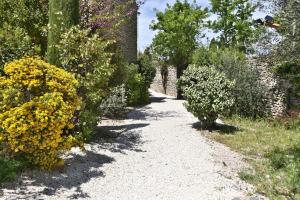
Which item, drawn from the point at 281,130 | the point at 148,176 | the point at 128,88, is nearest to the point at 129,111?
the point at 128,88

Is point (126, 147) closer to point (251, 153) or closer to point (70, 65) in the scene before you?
point (70, 65)

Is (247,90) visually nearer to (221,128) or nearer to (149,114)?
(221,128)

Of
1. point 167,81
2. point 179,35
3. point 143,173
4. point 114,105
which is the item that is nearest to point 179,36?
point 179,35

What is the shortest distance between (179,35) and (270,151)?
16999 mm

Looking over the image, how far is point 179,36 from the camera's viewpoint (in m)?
26.8

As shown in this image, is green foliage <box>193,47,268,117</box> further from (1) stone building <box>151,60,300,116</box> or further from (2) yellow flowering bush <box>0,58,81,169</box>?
(2) yellow flowering bush <box>0,58,81,169</box>

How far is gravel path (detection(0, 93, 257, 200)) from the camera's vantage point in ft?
22.6

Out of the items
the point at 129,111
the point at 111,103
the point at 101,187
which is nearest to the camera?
the point at 101,187

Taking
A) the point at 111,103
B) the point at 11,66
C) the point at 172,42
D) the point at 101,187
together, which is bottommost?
the point at 101,187

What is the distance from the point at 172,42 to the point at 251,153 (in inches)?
666

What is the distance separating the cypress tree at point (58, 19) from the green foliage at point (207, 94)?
4.85 metres

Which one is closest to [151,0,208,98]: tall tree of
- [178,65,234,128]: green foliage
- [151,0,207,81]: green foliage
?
[151,0,207,81]: green foliage

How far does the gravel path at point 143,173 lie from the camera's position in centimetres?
688

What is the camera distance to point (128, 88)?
2067 cm
